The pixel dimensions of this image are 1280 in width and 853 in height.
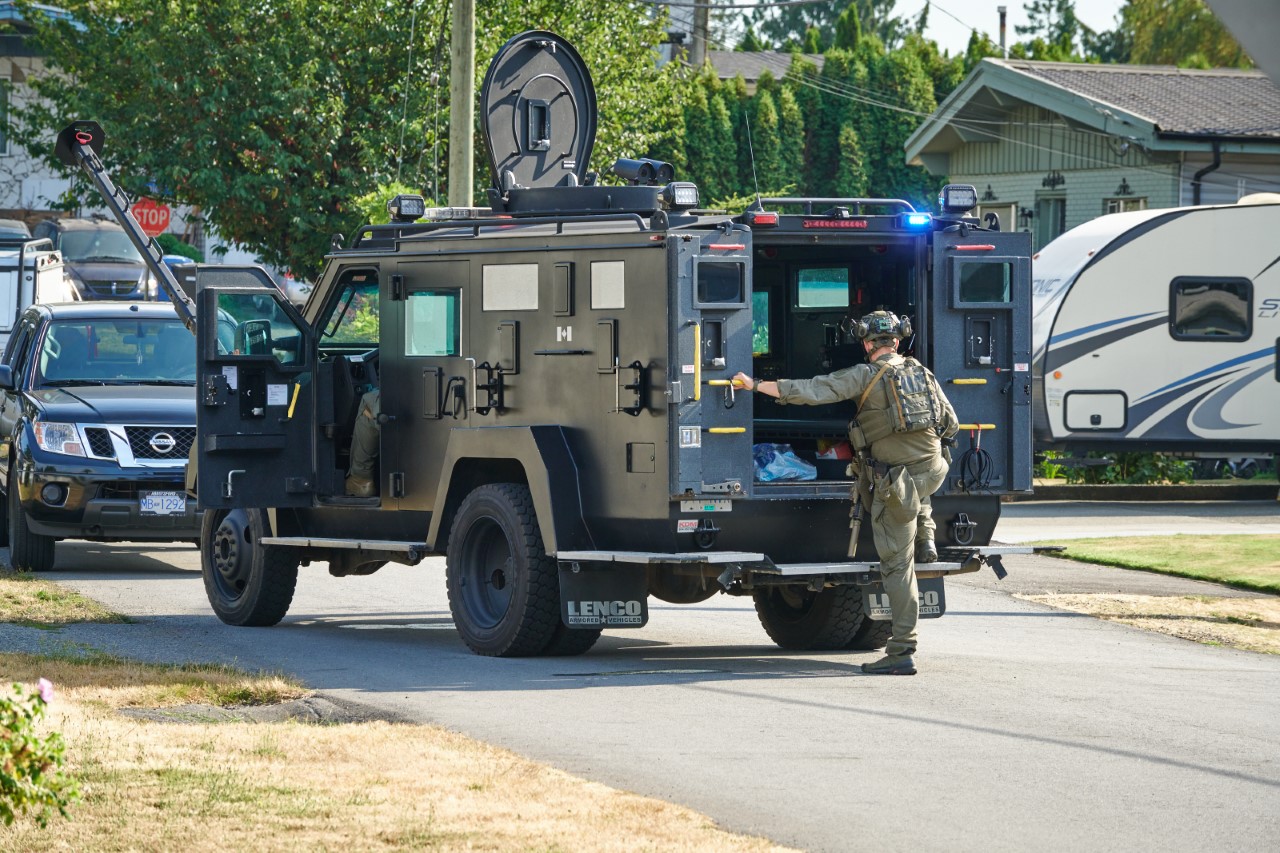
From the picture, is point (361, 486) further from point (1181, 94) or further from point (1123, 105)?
point (1181, 94)

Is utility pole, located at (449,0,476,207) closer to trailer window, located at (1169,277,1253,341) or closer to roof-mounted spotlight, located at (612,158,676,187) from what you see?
trailer window, located at (1169,277,1253,341)

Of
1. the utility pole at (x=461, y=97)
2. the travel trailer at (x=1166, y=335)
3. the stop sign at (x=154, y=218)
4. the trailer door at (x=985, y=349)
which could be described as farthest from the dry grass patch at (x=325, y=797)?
the stop sign at (x=154, y=218)

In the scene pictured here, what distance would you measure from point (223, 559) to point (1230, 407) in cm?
1457

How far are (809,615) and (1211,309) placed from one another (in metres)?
13.4

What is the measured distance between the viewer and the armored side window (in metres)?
12.0

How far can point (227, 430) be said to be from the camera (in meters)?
12.3

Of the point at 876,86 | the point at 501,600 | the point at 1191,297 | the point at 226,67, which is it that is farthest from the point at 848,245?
the point at 876,86

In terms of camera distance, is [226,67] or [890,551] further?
[226,67]

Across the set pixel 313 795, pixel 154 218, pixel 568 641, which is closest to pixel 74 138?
pixel 568 641

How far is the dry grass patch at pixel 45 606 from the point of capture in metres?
13.0

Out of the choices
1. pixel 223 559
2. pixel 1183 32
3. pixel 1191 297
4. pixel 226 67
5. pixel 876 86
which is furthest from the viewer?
pixel 1183 32

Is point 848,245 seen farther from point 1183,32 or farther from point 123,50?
point 1183,32

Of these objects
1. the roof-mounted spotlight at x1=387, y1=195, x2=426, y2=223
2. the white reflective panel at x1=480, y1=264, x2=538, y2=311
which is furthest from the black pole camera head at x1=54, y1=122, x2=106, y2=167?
the white reflective panel at x1=480, y1=264, x2=538, y2=311

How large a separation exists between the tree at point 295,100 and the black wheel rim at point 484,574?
18.3m
